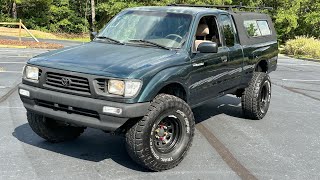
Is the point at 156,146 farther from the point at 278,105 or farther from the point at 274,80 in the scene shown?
the point at 274,80

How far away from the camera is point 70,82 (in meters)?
4.39

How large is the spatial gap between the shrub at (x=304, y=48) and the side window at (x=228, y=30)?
20.2 meters

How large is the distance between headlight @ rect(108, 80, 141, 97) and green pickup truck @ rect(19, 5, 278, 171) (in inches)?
0.4

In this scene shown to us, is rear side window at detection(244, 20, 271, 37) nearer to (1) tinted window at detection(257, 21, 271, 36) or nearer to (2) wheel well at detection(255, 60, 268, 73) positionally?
(1) tinted window at detection(257, 21, 271, 36)

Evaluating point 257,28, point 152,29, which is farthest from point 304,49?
point 152,29

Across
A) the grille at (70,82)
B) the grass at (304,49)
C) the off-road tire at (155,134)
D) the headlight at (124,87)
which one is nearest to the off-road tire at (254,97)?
the off-road tire at (155,134)

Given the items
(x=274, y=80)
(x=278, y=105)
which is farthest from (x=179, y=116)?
(x=274, y=80)

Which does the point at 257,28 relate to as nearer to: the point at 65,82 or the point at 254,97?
the point at 254,97

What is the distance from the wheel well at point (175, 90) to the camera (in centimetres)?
489

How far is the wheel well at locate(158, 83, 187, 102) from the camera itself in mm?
4893

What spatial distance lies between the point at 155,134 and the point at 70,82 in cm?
113

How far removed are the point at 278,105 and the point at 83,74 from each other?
5.71 meters

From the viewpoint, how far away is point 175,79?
4.79m

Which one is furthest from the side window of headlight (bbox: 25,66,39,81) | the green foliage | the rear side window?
the green foliage
